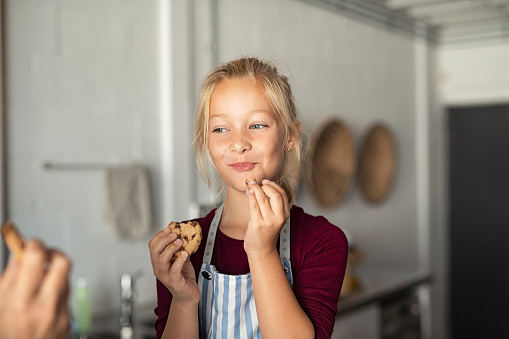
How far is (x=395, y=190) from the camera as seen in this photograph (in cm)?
437

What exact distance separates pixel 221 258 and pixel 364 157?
124 inches

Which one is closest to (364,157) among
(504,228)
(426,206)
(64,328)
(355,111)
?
(355,111)

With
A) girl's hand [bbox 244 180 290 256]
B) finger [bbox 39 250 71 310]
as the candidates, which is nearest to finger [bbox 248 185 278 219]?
girl's hand [bbox 244 180 290 256]

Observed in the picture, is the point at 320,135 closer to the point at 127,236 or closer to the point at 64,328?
the point at 127,236

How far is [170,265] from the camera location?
0.84 metres

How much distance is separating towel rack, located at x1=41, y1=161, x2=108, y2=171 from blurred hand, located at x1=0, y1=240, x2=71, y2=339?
1.74 metres

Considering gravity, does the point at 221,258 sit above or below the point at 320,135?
below

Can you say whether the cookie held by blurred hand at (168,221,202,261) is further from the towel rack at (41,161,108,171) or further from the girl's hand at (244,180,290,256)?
the towel rack at (41,161,108,171)

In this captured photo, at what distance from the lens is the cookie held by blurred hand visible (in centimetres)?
86

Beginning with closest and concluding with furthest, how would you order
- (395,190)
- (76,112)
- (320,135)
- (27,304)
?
(27,304) < (76,112) < (320,135) < (395,190)

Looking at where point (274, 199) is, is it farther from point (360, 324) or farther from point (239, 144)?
point (360, 324)

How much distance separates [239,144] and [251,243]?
135 mm

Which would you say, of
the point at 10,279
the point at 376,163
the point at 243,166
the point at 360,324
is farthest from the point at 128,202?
the point at 376,163

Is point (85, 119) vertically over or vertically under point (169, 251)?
over
